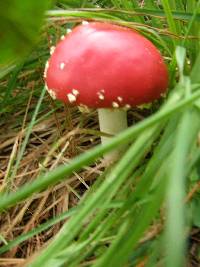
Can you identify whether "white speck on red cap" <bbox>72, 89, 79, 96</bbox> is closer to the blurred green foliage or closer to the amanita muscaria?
the amanita muscaria

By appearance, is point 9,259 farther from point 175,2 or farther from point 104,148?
point 175,2

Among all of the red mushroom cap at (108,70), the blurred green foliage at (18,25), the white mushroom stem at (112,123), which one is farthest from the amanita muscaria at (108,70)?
the blurred green foliage at (18,25)

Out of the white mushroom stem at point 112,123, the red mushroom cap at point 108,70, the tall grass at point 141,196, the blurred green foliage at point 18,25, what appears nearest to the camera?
the blurred green foliage at point 18,25

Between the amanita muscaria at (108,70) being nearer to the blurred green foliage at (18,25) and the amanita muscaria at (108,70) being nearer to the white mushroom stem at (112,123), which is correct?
the white mushroom stem at (112,123)

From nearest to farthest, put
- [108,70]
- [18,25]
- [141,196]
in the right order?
[18,25], [141,196], [108,70]

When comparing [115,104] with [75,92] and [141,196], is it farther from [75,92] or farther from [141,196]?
[141,196]

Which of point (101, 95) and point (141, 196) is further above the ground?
point (101, 95)

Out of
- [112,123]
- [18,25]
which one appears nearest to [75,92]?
[112,123]

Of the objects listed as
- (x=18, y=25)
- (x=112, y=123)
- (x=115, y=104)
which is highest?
(x=18, y=25)

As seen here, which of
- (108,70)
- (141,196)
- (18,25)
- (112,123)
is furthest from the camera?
(112,123)
